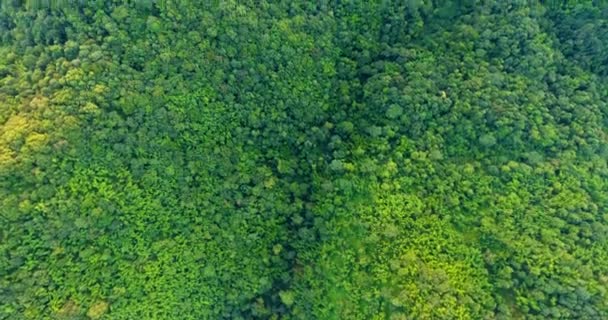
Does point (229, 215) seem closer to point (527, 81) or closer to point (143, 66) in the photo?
point (143, 66)

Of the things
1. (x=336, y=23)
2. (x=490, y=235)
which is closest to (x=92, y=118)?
(x=336, y=23)

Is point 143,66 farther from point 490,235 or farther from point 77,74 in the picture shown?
point 490,235

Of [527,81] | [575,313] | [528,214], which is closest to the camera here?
[575,313]

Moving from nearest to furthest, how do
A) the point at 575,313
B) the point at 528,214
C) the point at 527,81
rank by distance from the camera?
the point at 575,313 → the point at 528,214 → the point at 527,81

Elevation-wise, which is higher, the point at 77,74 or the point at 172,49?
the point at 172,49

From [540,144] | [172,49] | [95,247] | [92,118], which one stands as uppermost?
[540,144]

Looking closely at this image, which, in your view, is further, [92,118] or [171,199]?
[171,199]

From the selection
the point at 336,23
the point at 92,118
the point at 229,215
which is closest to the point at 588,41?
the point at 336,23
